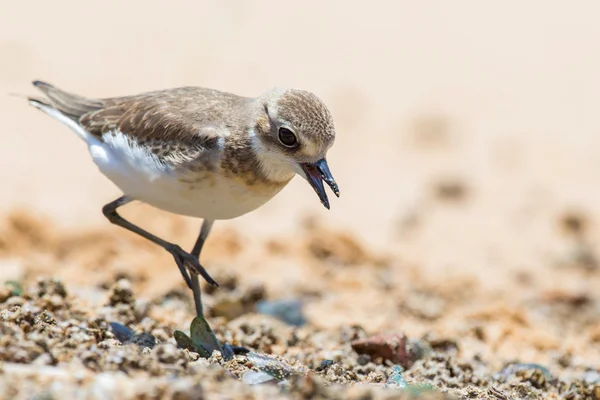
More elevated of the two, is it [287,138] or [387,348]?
[287,138]

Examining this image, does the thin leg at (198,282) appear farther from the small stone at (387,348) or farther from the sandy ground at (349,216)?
the small stone at (387,348)

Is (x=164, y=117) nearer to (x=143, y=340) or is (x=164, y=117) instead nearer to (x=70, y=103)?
(x=70, y=103)

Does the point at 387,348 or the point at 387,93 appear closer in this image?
the point at 387,348

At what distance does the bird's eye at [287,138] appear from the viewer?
16.6ft

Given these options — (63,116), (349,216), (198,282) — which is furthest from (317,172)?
(349,216)

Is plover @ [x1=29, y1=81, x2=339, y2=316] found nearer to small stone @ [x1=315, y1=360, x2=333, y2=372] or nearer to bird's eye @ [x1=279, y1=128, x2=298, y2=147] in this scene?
bird's eye @ [x1=279, y1=128, x2=298, y2=147]

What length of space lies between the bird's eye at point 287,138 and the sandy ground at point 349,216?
123 centimetres

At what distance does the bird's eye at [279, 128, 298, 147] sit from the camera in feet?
16.6

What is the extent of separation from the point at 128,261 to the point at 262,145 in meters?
3.34

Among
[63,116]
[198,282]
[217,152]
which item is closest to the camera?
[217,152]

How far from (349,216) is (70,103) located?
493 cm

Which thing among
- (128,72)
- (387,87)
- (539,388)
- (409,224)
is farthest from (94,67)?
(539,388)

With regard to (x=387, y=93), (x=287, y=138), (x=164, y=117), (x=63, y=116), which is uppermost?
(x=387, y=93)

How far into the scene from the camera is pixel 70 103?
6.39 m
